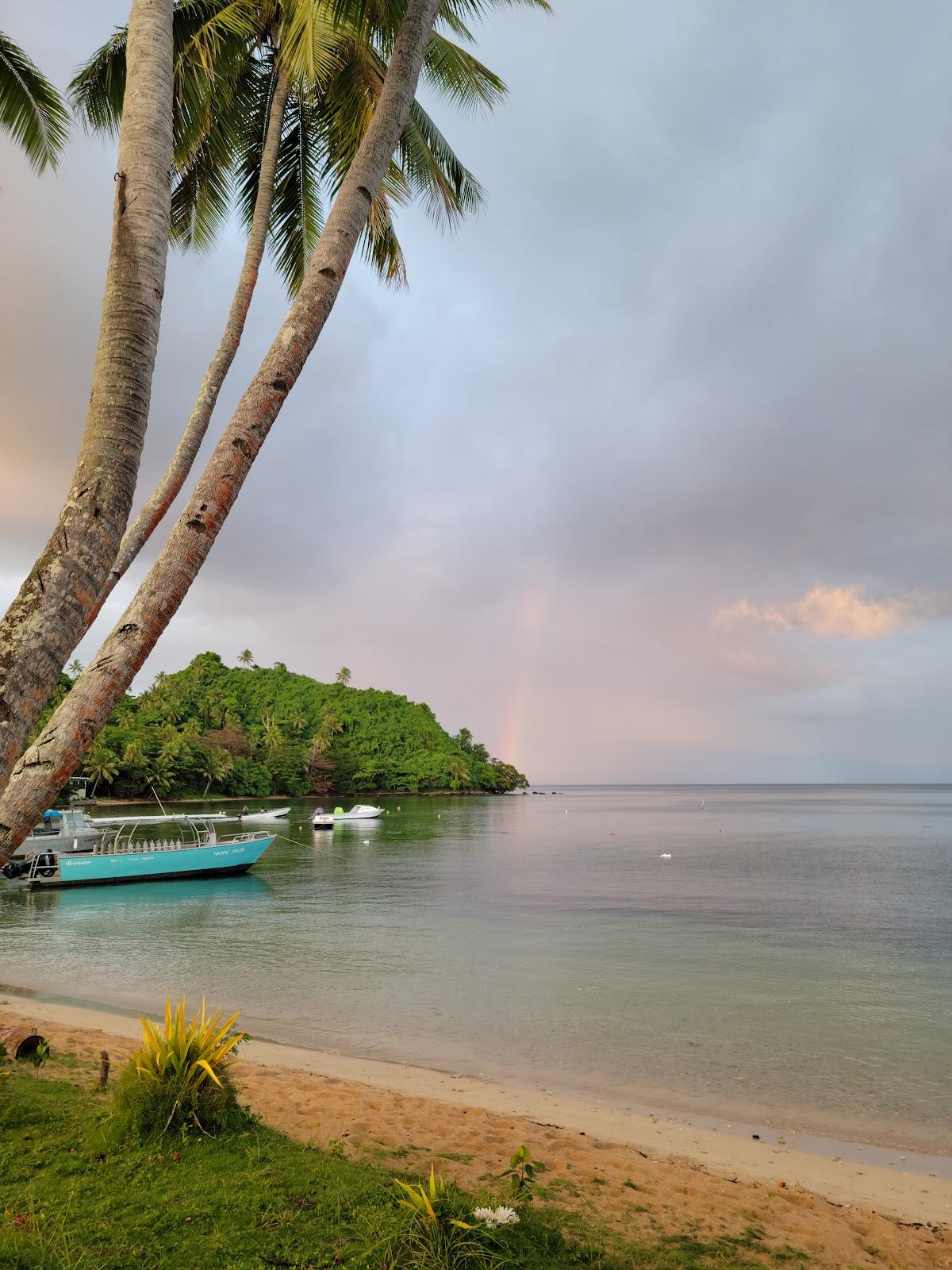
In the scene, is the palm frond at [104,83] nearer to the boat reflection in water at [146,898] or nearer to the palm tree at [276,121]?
the palm tree at [276,121]

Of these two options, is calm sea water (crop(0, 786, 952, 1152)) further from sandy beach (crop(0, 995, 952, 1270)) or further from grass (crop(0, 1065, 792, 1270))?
grass (crop(0, 1065, 792, 1270))

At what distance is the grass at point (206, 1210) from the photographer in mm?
3087

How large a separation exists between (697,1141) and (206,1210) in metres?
5.26

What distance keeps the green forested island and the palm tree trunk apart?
67.5 metres

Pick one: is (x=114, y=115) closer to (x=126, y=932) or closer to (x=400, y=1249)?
(x=400, y=1249)

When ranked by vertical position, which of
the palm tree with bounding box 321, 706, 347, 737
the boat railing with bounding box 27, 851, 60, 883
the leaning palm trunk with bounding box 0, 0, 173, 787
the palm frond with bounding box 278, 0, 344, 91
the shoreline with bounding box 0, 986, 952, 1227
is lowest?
the shoreline with bounding box 0, 986, 952, 1227

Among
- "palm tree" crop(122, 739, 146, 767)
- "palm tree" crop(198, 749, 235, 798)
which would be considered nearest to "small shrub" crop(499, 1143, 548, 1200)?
"palm tree" crop(122, 739, 146, 767)

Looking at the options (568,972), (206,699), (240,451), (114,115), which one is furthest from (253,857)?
(206,699)

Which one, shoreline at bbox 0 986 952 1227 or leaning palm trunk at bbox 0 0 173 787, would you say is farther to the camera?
shoreline at bbox 0 986 952 1227

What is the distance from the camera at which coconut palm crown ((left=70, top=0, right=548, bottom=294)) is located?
7879 mm

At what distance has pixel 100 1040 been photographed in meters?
8.77

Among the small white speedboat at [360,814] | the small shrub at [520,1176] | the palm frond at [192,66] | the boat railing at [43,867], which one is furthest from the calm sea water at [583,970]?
the small white speedboat at [360,814]

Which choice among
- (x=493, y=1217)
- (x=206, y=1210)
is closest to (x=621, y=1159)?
(x=493, y=1217)

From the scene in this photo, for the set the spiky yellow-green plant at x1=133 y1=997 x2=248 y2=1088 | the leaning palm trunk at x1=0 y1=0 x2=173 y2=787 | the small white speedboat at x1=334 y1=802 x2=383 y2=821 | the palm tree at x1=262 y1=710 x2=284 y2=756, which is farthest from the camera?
the palm tree at x1=262 y1=710 x2=284 y2=756
